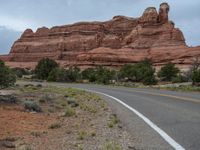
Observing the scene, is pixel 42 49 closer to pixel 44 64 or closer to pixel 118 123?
pixel 44 64

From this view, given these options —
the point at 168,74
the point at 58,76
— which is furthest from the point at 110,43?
the point at 58,76

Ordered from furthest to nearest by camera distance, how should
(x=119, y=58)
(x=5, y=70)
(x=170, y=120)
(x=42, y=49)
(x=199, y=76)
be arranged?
(x=42, y=49), (x=119, y=58), (x=199, y=76), (x=5, y=70), (x=170, y=120)

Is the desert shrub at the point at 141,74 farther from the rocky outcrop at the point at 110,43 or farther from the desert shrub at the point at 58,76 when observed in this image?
the rocky outcrop at the point at 110,43

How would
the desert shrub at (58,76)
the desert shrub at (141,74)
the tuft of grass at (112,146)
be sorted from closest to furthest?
the tuft of grass at (112,146) < the desert shrub at (141,74) < the desert shrub at (58,76)

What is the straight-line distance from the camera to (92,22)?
562 feet

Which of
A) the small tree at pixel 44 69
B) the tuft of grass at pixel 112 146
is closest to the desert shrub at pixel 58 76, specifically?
the small tree at pixel 44 69

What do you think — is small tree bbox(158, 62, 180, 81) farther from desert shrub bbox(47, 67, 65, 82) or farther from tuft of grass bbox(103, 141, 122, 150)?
tuft of grass bbox(103, 141, 122, 150)

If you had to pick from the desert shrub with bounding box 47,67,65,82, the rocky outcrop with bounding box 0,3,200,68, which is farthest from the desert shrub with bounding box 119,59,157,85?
the rocky outcrop with bounding box 0,3,200,68

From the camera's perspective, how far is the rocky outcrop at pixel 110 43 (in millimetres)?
133750

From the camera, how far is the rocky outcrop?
439ft

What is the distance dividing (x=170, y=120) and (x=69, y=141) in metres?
4.07

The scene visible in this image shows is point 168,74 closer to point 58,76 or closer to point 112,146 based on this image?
point 58,76

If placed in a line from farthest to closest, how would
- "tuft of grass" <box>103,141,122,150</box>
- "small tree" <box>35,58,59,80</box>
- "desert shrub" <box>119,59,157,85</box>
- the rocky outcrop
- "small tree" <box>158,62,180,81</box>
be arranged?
the rocky outcrop < "small tree" <box>35,58,59,80</box> < "small tree" <box>158,62,180,81</box> < "desert shrub" <box>119,59,157,85</box> < "tuft of grass" <box>103,141,122,150</box>

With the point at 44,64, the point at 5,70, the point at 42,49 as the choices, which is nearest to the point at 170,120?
the point at 5,70
